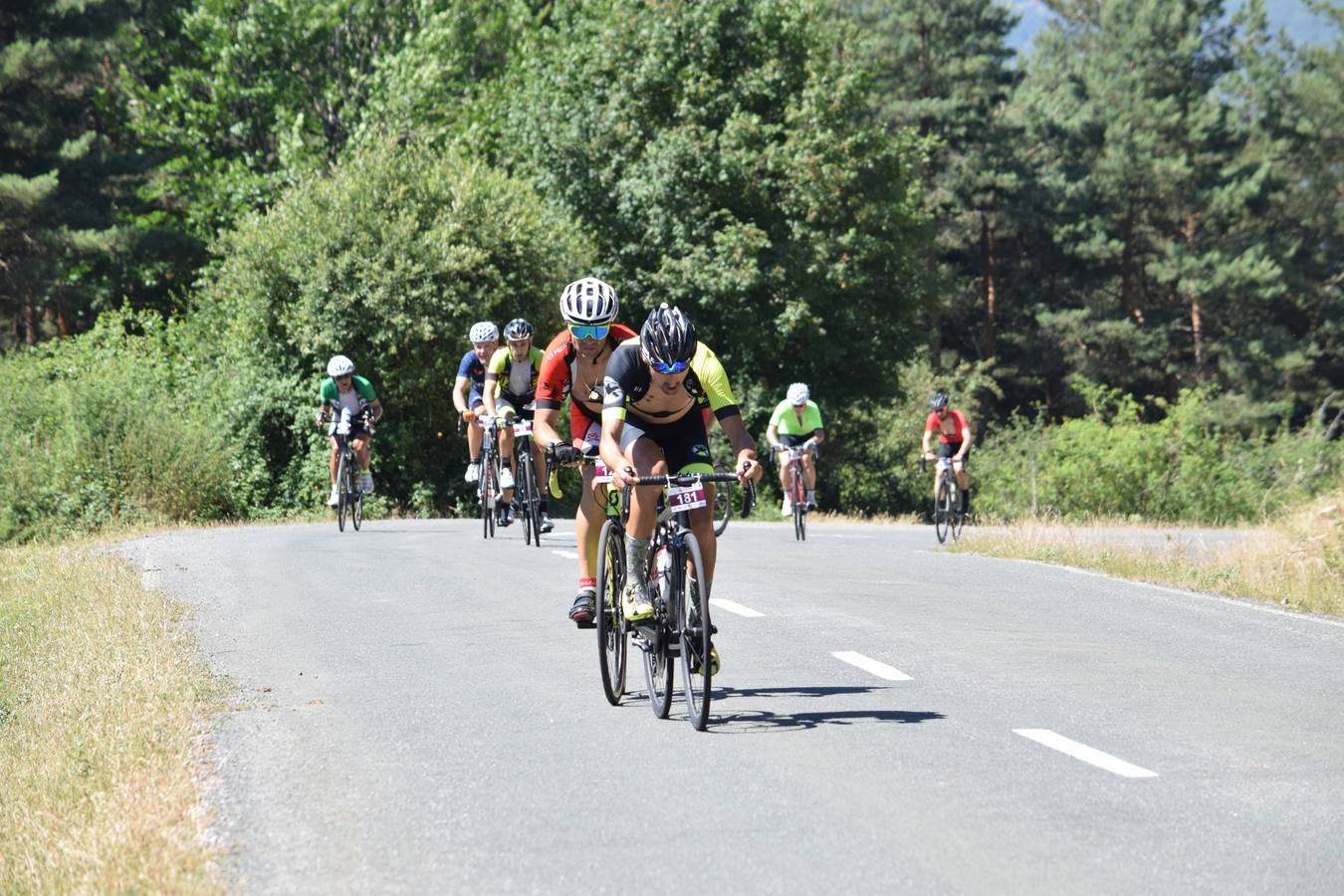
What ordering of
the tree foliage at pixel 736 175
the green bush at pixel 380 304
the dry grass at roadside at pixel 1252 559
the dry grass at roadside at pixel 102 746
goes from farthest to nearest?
1. the tree foliage at pixel 736 175
2. the green bush at pixel 380 304
3. the dry grass at roadside at pixel 1252 559
4. the dry grass at roadside at pixel 102 746

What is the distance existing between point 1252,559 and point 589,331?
28.3ft

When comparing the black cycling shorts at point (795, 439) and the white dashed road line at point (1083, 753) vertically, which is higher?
the black cycling shorts at point (795, 439)

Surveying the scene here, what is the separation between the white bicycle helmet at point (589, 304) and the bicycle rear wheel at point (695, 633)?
6.75 ft

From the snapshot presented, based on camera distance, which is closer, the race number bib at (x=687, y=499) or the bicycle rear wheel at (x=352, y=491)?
the race number bib at (x=687, y=499)

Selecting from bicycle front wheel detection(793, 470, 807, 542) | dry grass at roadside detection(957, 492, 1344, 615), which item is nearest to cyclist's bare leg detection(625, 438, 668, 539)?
dry grass at roadside detection(957, 492, 1344, 615)

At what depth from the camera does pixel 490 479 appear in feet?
64.8

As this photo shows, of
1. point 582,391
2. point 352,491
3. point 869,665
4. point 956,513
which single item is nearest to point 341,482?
point 352,491

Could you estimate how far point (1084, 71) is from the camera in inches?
2501

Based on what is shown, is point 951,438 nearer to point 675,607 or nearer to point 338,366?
point 338,366

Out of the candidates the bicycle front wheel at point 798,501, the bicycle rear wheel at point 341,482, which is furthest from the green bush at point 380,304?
the bicycle front wheel at point 798,501

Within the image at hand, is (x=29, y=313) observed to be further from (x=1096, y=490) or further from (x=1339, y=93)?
(x=1339, y=93)

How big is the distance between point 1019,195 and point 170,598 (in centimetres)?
4813

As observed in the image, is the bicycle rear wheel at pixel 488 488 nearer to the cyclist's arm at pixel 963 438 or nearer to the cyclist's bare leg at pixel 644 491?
the cyclist's arm at pixel 963 438

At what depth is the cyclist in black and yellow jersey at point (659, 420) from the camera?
8.05 m
